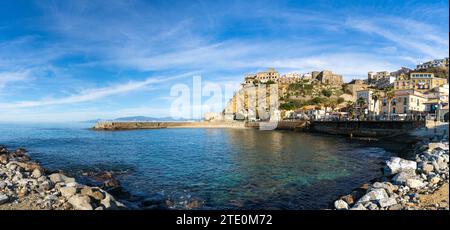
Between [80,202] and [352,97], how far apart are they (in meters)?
128

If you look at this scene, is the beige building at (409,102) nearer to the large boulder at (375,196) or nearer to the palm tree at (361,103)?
the palm tree at (361,103)

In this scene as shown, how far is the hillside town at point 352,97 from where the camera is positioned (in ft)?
173

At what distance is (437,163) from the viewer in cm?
1288

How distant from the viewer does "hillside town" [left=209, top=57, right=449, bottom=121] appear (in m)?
52.7

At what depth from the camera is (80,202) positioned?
25.6 ft

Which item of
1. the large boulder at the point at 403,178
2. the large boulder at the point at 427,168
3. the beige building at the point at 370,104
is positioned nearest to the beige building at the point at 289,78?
the beige building at the point at 370,104

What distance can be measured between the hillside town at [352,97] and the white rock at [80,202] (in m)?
50.7

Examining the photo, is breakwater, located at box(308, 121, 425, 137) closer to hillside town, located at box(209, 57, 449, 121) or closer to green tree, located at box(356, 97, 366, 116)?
hillside town, located at box(209, 57, 449, 121)

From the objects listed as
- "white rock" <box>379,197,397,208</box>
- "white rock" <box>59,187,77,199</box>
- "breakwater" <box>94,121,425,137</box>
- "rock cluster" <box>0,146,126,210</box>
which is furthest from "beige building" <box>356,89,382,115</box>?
"white rock" <box>59,187,77,199</box>

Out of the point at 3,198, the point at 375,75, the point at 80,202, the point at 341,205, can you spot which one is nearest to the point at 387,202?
the point at 341,205

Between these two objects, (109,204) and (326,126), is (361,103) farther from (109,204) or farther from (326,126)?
(109,204)

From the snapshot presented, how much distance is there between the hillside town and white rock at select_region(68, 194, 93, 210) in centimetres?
5066
